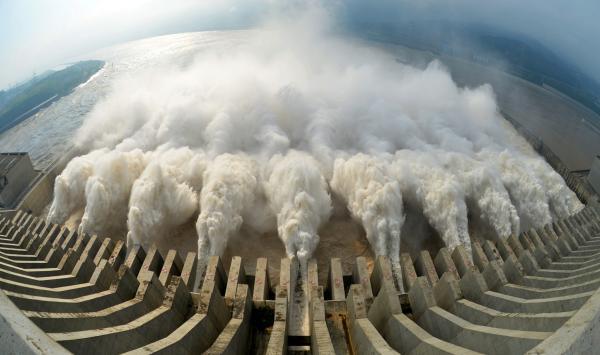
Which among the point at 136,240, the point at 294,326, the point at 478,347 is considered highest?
the point at 478,347

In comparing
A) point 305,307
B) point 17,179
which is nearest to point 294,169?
point 305,307

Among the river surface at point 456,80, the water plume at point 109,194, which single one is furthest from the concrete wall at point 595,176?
the water plume at point 109,194

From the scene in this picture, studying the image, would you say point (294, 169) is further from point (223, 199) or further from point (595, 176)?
point (595, 176)

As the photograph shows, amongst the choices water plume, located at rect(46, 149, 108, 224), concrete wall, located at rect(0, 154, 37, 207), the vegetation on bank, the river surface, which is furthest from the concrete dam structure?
the vegetation on bank

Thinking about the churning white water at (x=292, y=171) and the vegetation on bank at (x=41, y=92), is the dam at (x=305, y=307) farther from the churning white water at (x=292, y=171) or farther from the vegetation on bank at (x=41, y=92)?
the vegetation on bank at (x=41, y=92)

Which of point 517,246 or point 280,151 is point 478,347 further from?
point 280,151

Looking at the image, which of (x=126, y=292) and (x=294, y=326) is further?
(x=294, y=326)

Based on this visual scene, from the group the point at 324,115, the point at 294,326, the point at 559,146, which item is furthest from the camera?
the point at 559,146

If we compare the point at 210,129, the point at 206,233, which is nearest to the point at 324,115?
the point at 210,129
